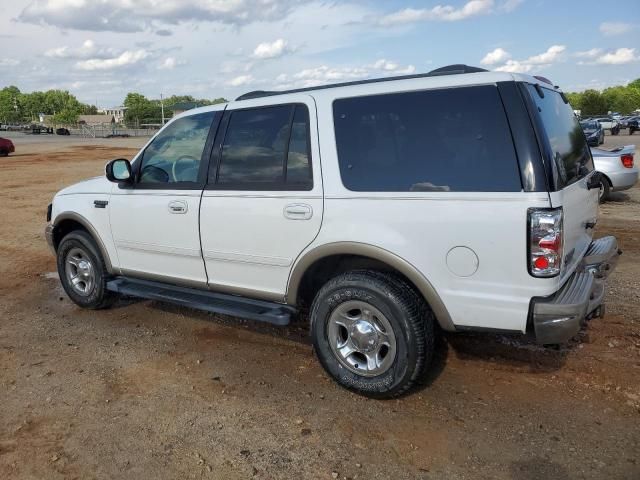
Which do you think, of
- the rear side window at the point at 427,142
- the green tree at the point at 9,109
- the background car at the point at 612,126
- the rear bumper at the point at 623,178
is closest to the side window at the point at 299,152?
the rear side window at the point at 427,142

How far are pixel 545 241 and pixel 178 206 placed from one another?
2742 millimetres

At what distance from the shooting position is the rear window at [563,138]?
3.23m

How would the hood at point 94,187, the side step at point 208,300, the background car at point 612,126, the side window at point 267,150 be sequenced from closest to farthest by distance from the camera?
the side window at point 267,150 < the side step at point 208,300 < the hood at point 94,187 < the background car at point 612,126

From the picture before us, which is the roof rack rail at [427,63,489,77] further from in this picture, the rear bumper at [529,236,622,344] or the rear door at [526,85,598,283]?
the rear bumper at [529,236,622,344]

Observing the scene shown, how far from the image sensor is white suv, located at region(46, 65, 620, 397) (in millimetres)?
3076

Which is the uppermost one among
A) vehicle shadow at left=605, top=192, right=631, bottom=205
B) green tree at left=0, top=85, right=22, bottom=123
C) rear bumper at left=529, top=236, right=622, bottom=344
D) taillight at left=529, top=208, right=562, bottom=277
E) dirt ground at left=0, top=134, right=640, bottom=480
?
green tree at left=0, top=85, right=22, bottom=123

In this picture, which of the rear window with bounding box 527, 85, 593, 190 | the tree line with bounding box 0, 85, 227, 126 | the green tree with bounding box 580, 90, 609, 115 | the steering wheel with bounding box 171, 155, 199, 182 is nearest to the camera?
the rear window with bounding box 527, 85, 593, 190

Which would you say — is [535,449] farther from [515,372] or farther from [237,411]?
[237,411]

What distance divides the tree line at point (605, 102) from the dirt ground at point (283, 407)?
8545 centimetres

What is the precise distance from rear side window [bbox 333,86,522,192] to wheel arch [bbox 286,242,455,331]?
0.39 m

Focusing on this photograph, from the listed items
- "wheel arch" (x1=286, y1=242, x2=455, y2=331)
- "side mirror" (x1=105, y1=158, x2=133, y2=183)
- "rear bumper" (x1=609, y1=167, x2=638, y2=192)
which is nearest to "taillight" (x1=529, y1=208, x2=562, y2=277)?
"wheel arch" (x1=286, y1=242, x2=455, y2=331)

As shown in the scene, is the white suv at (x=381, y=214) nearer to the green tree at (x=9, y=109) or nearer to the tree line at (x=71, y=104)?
the tree line at (x=71, y=104)

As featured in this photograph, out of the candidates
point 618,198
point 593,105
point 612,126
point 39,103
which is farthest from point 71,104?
point 618,198

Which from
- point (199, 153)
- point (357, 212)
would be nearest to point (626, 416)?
point (357, 212)
